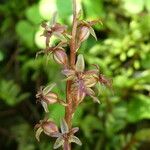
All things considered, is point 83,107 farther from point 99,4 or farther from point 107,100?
point 99,4

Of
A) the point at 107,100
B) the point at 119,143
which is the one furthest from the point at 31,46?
the point at 119,143

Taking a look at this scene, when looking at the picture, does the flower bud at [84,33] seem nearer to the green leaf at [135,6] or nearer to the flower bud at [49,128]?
the flower bud at [49,128]

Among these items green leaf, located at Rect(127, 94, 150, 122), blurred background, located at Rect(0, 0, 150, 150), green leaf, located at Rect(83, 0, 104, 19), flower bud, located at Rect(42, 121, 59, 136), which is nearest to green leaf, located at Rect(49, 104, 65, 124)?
blurred background, located at Rect(0, 0, 150, 150)

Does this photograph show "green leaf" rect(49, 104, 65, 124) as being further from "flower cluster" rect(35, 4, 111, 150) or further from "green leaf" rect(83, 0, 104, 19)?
"flower cluster" rect(35, 4, 111, 150)

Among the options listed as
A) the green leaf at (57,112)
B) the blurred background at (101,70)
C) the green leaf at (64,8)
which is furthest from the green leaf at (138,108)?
the green leaf at (64,8)

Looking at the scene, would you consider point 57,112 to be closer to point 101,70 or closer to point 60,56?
point 101,70

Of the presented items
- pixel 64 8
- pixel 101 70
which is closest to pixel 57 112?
pixel 101 70
